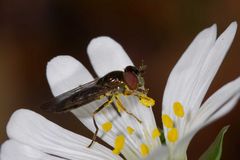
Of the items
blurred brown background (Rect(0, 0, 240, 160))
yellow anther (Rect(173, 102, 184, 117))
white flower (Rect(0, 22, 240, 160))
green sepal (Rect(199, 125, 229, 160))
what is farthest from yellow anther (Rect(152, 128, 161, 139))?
blurred brown background (Rect(0, 0, 240, 160))

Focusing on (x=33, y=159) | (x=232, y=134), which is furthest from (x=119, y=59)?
(x=232, y=134)

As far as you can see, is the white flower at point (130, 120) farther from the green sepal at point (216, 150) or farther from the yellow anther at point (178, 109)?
the green sepal at point (216, 150)

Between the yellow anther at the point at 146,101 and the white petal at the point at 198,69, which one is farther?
the yellow anther at the point at 146,101

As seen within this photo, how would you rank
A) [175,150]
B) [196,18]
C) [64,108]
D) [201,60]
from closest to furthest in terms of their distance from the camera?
[175,150] < [64,108] < [201,60] < [196,18]

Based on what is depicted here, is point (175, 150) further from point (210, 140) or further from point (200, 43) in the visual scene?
point (210, 140)

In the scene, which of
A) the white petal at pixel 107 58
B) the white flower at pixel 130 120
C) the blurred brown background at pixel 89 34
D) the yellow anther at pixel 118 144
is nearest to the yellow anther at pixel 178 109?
the white flower at pixel 130 120

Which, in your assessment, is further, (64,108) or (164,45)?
(164,45)

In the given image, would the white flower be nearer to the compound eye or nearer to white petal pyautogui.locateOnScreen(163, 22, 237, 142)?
white petal pyautogui.locateOnScreen(163, 22, 237, 142)
